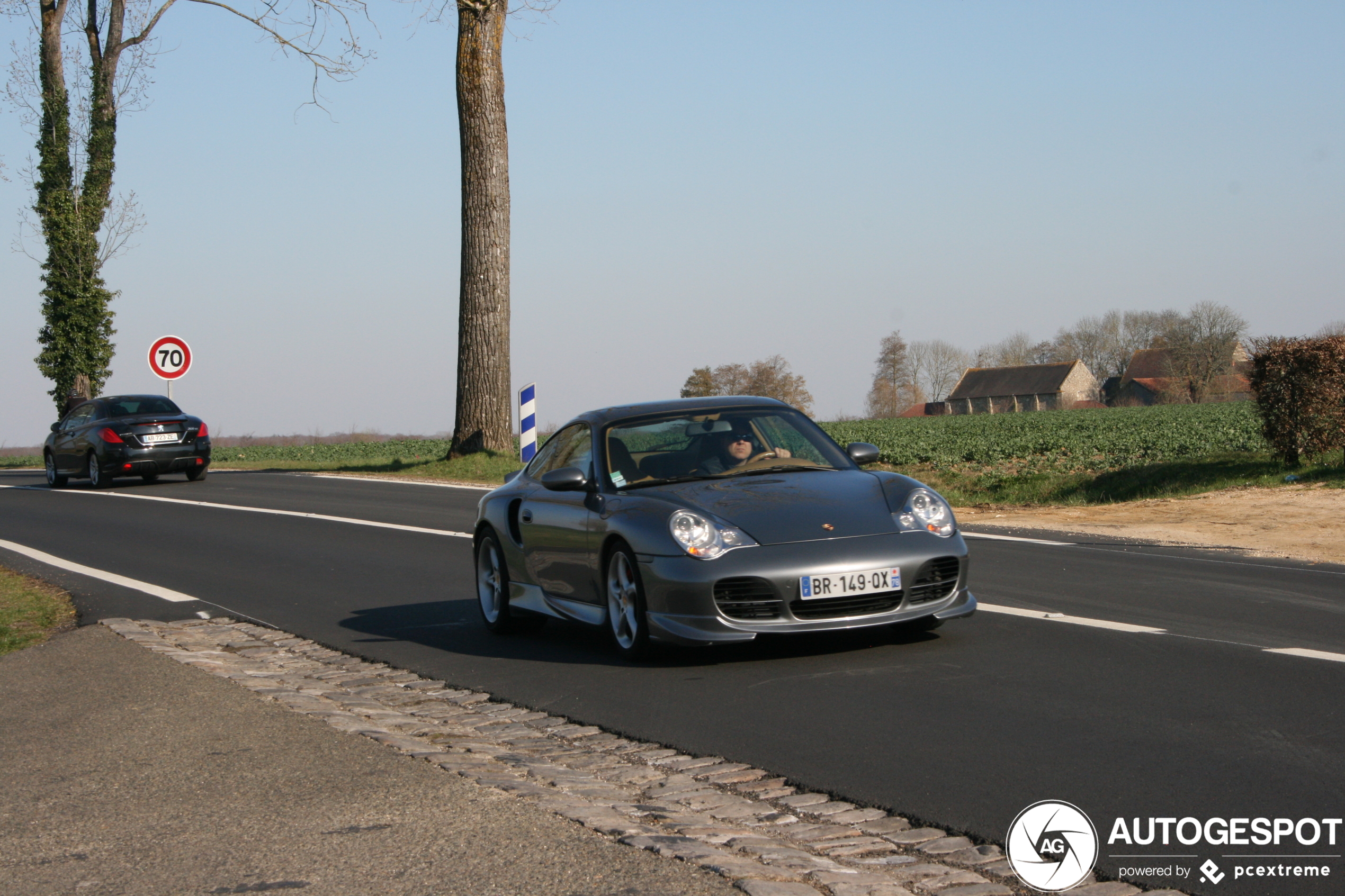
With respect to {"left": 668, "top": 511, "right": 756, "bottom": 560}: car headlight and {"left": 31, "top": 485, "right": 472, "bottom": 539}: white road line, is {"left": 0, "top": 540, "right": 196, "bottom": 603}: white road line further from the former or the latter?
{"left": 668, "top": 511, "right": 756, "bottom": 560}: car headlight

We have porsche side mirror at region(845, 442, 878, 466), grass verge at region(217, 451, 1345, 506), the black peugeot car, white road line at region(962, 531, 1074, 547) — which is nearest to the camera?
porsche side mirror at region(845, 442, 878, 466)

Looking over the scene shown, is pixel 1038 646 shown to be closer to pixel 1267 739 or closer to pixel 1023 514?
pixel 1267 739

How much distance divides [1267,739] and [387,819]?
10.5ft

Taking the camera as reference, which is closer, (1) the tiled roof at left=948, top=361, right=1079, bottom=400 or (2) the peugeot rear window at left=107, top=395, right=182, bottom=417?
(2) the peugeot rear window at left=107, top=395, right=182, bottom=417

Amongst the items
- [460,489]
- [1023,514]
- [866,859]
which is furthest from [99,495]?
[866,859]

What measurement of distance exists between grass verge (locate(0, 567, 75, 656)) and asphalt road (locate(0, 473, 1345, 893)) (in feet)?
A: 0.85

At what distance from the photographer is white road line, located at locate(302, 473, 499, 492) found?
2189 cm

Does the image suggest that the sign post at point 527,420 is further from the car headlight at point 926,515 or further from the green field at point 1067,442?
the car headlight at point 926,515

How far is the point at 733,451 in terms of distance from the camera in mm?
7945

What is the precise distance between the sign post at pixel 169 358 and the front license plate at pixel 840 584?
75.0ft

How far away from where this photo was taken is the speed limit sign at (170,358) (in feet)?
89.2

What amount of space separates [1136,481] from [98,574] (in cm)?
1525

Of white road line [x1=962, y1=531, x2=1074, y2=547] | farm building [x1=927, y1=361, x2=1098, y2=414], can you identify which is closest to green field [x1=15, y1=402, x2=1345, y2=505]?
white road line [x1=962, y1=531, x2=1074, y2=547]

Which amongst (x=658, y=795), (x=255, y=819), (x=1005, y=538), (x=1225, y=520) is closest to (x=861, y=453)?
(x=658, y=795)
